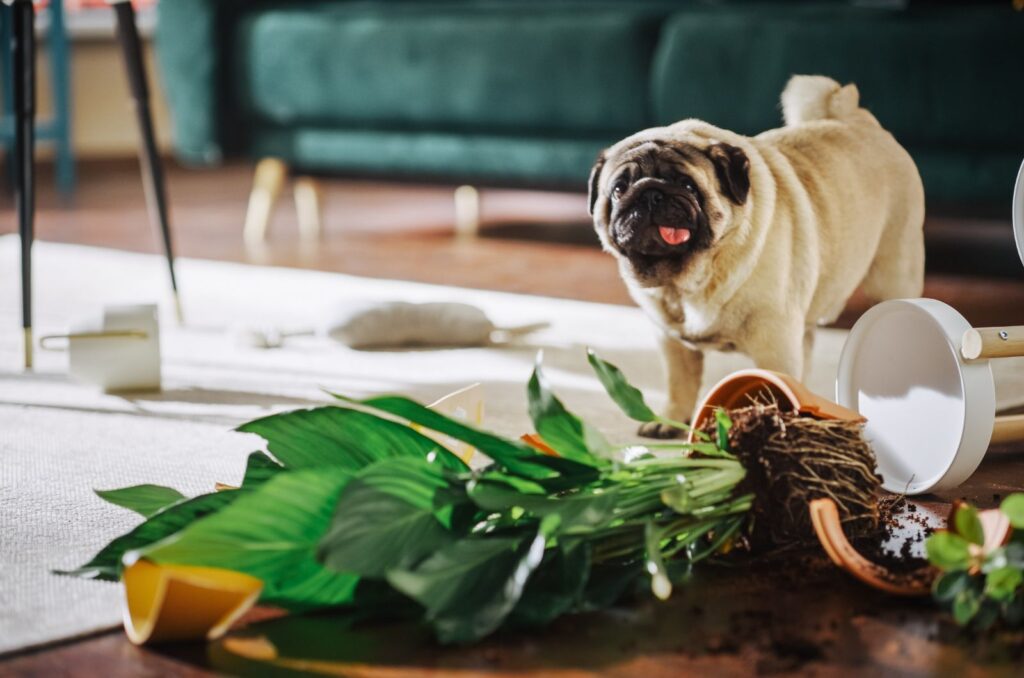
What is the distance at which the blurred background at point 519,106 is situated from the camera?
2031 millimetres

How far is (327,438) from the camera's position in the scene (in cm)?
87

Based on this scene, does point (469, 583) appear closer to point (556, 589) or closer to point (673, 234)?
point (556, 589)

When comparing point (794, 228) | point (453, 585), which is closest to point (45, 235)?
point (794, 228)

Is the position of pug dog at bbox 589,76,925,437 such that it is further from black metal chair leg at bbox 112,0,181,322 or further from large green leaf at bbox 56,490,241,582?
black metal chair leg at bbox 112,0,181,322

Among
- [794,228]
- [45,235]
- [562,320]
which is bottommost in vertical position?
[45,235]

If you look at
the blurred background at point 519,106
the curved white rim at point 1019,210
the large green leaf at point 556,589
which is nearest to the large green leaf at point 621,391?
the large green leaf at point 556,589

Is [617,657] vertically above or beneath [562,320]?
above

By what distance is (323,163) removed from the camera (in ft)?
9.27

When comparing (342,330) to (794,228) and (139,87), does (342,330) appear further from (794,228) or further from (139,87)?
(794,228)

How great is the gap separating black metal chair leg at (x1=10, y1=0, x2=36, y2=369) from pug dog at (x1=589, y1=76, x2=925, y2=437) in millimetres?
796

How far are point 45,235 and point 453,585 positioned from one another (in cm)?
246

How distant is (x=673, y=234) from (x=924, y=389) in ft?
0.83

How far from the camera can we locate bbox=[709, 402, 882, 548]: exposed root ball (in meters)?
0.89

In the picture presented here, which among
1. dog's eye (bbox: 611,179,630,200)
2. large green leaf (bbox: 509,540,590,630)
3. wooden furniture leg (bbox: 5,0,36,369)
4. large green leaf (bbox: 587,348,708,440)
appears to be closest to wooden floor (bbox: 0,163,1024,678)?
large green leaf (bbox: 509,540,590,630)
